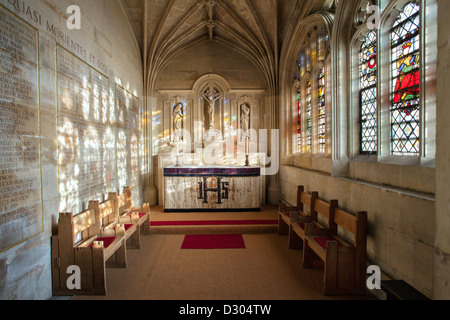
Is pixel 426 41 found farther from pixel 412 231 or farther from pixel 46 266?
pixel 46 266

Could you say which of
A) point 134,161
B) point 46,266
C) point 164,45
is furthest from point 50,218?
point 164,45

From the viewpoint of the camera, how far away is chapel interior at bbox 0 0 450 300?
2822 mm

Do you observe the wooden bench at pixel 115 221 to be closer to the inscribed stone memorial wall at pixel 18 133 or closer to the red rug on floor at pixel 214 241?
the red rug on floor at pixel 214 241

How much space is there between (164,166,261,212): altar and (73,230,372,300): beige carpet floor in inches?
82.1

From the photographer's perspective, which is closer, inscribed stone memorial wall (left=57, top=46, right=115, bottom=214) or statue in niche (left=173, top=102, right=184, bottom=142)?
inscribed stone memorial wall (left=57, top=46, right=115, bottom=214)

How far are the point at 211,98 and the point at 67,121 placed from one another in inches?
208

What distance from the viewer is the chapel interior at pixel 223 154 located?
2.82 m

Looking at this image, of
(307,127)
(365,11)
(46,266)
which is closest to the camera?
(46,266)

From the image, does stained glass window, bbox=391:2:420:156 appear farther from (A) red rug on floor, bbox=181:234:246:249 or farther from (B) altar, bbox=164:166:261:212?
(B) altar, bbox=164:166:261:212

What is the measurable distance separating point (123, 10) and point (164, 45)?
1.78 meters

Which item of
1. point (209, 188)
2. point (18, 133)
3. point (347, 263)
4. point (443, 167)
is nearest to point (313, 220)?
point (347, 263)

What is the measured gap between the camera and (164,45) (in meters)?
8.11

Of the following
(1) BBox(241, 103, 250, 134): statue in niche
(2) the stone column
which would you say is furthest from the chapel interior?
(1) BBox(241, 103, 250, 134): statue in niche

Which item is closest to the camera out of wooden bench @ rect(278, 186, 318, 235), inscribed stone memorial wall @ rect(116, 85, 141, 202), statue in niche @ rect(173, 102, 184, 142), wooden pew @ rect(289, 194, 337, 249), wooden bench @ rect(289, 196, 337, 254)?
wooden bench @ rect(289, 196, 337, 254)
